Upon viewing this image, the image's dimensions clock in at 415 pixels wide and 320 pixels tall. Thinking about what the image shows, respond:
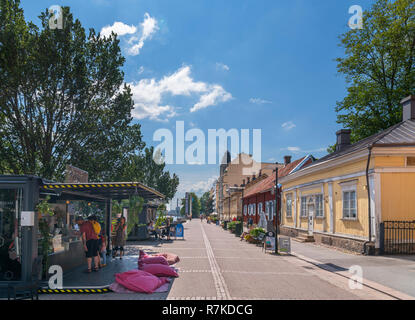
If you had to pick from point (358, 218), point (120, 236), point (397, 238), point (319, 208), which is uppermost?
point (319, 208)

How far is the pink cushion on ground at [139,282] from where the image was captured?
29.5 feet

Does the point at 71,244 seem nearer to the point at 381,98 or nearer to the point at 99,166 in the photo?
the point at 99,166

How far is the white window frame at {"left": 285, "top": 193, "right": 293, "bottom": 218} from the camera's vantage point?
98.3 feet

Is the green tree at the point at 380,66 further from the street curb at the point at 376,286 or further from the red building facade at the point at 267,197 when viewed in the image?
the street curb at the point at 376,286

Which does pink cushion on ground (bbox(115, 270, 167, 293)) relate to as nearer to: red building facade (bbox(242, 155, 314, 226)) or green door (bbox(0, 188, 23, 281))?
green door (bbox(0, 188, 23, 281))

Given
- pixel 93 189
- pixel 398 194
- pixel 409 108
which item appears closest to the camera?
pixel 93 189

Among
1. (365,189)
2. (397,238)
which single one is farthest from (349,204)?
(397,238)

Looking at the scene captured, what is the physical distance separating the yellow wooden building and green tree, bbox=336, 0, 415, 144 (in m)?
9.94

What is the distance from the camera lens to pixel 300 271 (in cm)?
1280

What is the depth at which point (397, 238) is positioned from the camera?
16.3 metres

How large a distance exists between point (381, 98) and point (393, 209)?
57.7ft

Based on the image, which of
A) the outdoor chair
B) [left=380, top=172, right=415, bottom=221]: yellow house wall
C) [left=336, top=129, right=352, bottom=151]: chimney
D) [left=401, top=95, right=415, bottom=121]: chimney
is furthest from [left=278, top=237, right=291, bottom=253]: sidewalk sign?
[left=336, top=129, right=352, bottom=151]: chimney

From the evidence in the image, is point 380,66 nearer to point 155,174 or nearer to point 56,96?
point 56,96
